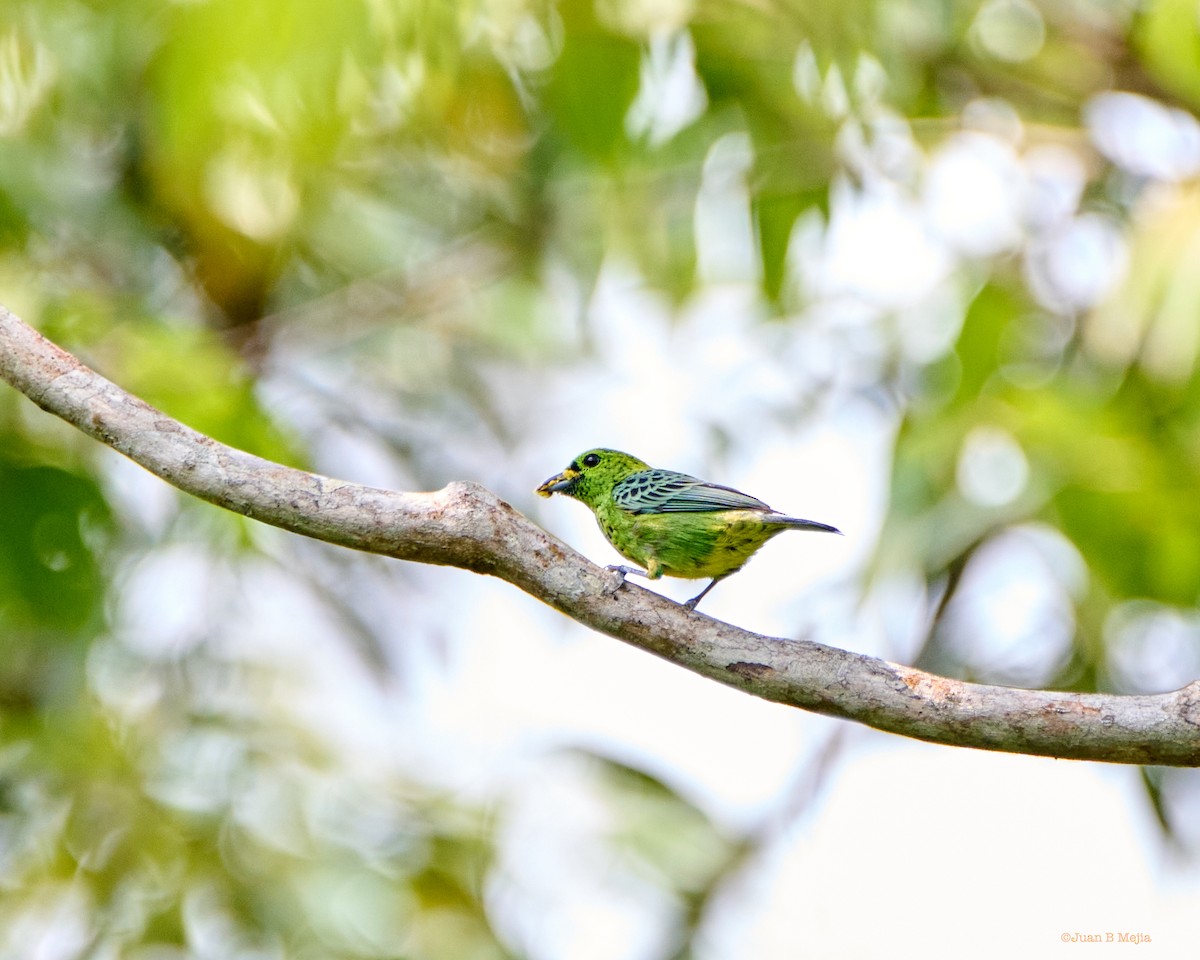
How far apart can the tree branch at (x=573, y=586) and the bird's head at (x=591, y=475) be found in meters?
2.32

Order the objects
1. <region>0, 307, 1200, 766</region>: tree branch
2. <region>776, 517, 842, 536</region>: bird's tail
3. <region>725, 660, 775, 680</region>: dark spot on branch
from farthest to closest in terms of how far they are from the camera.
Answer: <region>776, 517, 842, 536</region>: bird's tail
<region>725, 660, 775, 680</region>: dark spot on branch
<region>0, 307, 1200, 766</region>: tree branch

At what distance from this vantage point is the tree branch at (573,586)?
147 inches

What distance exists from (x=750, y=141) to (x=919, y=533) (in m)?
2.25

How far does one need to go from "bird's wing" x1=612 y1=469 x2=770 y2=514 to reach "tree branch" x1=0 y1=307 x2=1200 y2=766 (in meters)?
1.48

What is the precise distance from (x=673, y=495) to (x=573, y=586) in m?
1.77

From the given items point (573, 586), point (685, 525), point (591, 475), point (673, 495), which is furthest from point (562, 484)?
point (573, 586)

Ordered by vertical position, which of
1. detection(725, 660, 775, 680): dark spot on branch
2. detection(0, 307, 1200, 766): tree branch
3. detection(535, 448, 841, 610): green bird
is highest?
detection(0, 307, 1200, 766): tree branch

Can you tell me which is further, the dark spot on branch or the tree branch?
the dark spot on branch

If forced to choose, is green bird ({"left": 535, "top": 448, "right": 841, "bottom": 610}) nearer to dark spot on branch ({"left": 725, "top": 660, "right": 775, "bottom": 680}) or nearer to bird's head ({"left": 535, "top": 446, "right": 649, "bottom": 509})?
bird's head ({"left": 535, "top": 446, "right": 649, "bottom": 509})

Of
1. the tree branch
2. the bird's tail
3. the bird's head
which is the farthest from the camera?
the bird's head

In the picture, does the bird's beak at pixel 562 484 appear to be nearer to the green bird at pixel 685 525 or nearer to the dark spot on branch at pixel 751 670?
the green bird at pixel 685 525

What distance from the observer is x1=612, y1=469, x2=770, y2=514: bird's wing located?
5.48 metres

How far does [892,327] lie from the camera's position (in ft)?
28.0

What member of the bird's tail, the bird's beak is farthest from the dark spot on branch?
the bird's beak
